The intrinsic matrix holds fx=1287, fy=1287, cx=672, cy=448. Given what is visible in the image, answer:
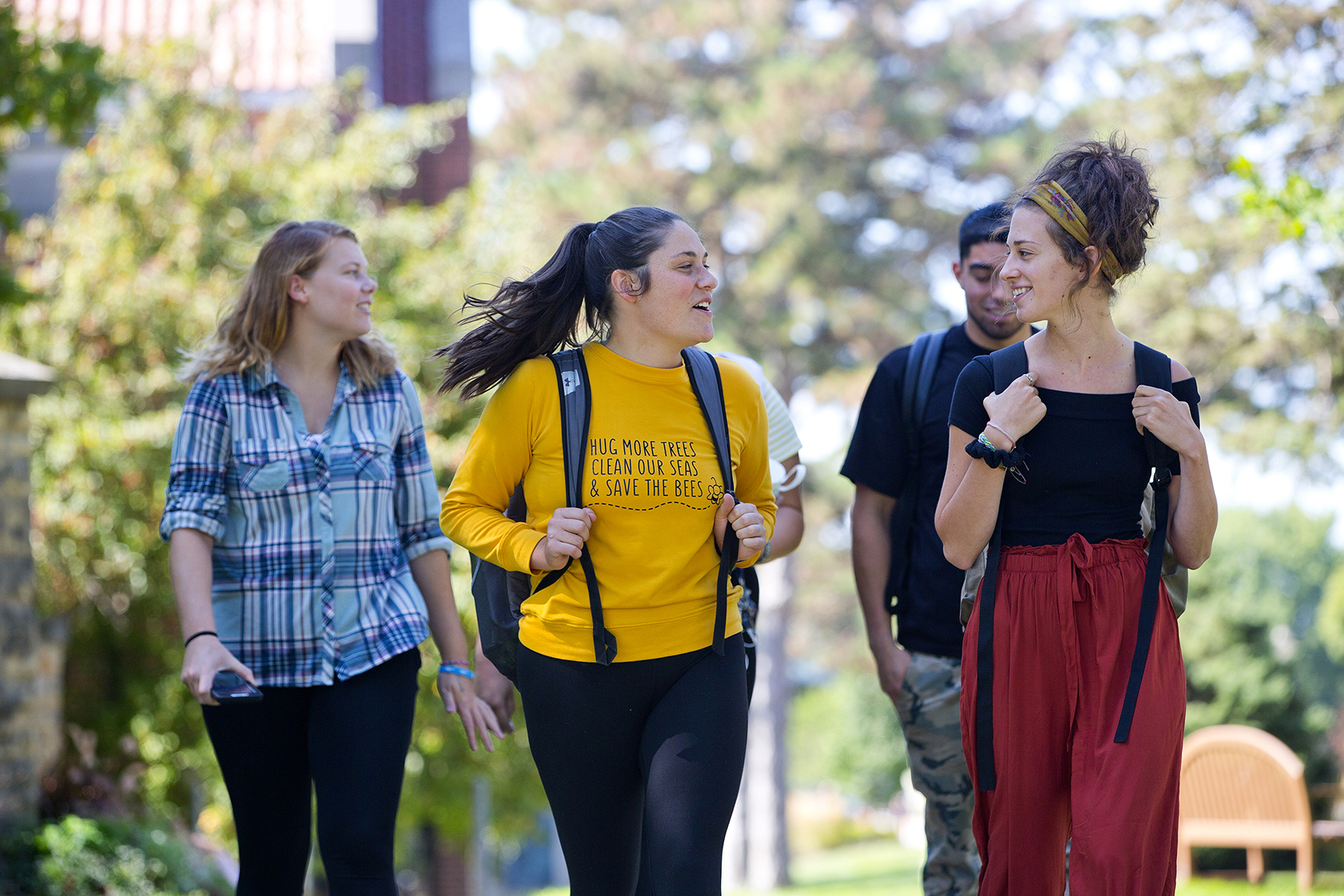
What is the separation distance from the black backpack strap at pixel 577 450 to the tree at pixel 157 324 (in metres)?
7.24

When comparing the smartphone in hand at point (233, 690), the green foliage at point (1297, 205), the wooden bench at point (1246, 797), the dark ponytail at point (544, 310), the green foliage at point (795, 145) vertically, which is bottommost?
the wooden bench at point (1246, 797)

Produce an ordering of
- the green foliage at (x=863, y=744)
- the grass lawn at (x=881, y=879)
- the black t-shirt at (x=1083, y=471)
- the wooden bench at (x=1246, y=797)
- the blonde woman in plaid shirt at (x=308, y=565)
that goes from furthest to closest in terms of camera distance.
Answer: the green foliage at (x=863, y=744) → the wooden bench at (x=1246, y=797) → the grass lawn at (x=881, y=879) → the blonde woman in plaid shirt at (x=308, y=565) → the black t-shirt at (x=1083, y=471)

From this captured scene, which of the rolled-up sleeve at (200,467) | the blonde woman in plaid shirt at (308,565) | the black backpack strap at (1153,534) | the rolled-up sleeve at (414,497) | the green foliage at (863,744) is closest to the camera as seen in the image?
the black backpack strap at (1153,534)

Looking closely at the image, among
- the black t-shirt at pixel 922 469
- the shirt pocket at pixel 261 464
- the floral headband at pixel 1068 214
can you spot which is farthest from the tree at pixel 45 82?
the floral headband at pixel 1068 214

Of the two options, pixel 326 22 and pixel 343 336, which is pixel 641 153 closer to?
pixel 326 22

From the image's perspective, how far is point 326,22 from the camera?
52.4ft

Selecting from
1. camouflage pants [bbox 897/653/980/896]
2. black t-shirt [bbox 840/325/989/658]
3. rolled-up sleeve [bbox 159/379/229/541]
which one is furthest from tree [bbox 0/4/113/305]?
camouflage pants [bbox 897/653/980/896]

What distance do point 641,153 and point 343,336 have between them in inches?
687

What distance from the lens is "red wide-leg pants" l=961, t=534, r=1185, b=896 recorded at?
2848 mm

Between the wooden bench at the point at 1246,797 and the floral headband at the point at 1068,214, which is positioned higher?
the floral headband at the point at 1068,214

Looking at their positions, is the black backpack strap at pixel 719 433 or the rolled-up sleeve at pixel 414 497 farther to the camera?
the rolled-up sleeve at pixel 414 497

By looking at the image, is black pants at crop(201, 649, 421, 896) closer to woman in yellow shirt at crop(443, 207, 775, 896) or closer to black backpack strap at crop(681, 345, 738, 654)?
woman in yellow shirt at crop(443, 207, 775, 896)

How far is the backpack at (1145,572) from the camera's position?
2.90 metres

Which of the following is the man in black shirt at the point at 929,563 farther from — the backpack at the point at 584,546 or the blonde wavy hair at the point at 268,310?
the blonde wavy hair at the point at 268,310
